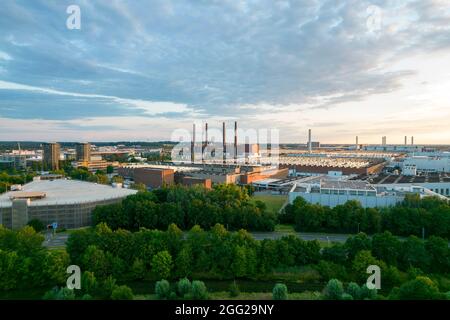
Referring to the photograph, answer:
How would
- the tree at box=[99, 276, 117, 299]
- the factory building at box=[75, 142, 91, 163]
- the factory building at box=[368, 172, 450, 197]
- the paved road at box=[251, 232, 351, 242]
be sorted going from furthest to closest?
the factory building at box=[75, 142, 91, 163]
the factory building at box=[368, 172, 450, 197]
the paved road at box=[251, 232, 351, 242]
the tree at box=[99, 276, 117, 299]

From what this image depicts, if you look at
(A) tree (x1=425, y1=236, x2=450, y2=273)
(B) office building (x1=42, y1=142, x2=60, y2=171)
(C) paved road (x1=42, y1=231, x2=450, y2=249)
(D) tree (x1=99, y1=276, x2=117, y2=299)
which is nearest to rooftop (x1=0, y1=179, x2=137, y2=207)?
(C) paved road (x1=42, y1=231, x2=450, y2=249)

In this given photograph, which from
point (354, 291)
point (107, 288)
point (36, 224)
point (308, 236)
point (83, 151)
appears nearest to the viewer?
point (354, 291)

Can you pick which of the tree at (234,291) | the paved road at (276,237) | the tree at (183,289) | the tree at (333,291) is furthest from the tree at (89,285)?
the paved road at (276,237)

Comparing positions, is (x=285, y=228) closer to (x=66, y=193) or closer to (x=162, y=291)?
(x=162, y=291)

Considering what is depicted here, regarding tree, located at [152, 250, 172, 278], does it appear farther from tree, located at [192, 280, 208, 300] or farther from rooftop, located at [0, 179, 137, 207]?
rooftop, located at [0, 179, 137, 207]

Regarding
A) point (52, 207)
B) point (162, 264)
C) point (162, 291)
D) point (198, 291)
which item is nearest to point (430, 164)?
point (162, 264)

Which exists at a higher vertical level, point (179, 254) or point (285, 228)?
point (179, 254)
